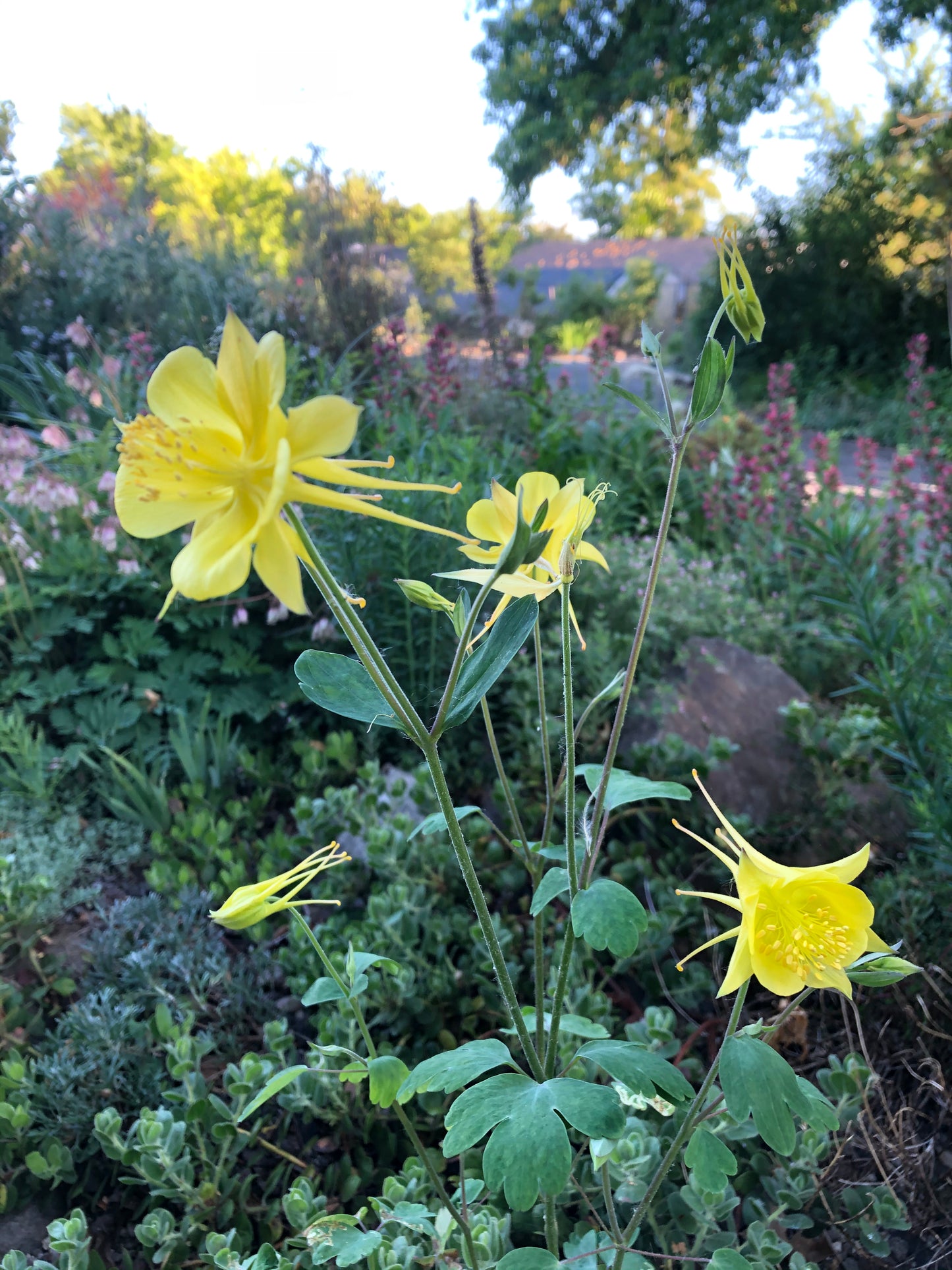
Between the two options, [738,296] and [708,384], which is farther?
[738,296]

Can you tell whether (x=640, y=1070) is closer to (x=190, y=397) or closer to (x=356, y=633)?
(x=356, y=633)

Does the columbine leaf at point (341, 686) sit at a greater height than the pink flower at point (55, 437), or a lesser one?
lesser

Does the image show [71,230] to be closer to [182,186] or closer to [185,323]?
[185,323]

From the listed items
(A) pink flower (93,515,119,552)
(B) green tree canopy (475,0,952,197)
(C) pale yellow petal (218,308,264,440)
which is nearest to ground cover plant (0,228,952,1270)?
(C) pale yellow petal (218,308,264,440)

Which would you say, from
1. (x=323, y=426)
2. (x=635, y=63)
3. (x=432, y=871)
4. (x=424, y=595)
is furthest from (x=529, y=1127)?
(x=635, y=63)

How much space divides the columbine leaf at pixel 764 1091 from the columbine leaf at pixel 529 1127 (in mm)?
94

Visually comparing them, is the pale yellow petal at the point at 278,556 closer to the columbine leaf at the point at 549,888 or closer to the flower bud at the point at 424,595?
the flower bud at the point at 424,595

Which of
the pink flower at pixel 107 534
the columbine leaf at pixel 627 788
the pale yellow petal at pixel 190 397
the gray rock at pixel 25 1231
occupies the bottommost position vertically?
the gray rock at pixel 25 1231

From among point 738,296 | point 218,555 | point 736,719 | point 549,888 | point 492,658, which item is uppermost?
point 738,296

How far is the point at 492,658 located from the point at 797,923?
14.1 inches

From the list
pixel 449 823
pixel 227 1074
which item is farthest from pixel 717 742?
pixel 449 823

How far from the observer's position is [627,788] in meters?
0.91

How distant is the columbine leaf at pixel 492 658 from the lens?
2.23 feet

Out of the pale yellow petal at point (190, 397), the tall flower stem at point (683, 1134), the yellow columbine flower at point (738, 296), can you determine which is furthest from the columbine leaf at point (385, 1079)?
the yellow columbine flower at point (738, 296)
